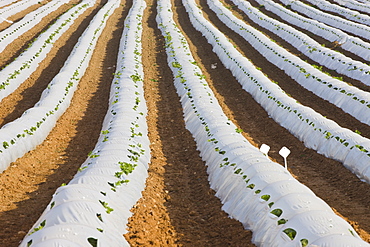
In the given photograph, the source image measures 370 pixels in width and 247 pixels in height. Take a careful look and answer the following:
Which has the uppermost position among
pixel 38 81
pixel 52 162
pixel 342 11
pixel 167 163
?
pixel 342 11

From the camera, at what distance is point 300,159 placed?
52.1 feet

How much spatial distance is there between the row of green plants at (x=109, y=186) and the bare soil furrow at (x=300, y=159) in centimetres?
498

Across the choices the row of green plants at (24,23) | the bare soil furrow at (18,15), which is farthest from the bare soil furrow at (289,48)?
the bare soil furrow at (18,15)

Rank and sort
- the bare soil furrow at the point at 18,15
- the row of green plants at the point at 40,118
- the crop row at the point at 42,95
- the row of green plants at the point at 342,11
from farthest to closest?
the bare soil furrow at the point at 18,15, the row of green plants at the point at 342,11, the crop row at the point at 42,95, the row of green plants at the point at 40,118

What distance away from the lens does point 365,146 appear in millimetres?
14203

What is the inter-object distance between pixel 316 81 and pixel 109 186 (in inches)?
614

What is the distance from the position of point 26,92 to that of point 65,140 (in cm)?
809

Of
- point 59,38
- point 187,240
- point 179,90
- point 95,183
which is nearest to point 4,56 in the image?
point 59,38

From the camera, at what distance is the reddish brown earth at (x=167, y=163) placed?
35.6 ft

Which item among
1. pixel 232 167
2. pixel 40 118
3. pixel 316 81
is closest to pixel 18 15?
pixel 40 118

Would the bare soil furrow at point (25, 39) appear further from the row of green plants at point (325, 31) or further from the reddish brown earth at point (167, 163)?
the row of green plants at point (325, 31)

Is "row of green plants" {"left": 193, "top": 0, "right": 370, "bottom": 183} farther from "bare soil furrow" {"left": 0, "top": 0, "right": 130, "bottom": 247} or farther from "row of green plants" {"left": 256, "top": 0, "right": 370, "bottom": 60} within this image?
"row of green plants" {"left": 256, "top": 0, "right": 370, "bottom": 60}

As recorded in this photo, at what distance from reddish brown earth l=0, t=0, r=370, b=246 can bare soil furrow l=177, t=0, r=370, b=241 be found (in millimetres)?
31

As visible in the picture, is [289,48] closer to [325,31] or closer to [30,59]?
[325,31]
